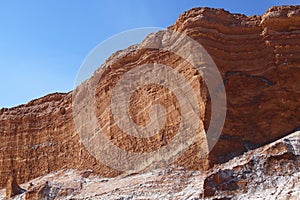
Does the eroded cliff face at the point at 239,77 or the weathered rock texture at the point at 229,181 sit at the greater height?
the eroded cliff face at the point at 239,77

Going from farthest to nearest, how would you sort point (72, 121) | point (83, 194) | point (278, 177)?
point (72, 121) < point (83, 194) < point (278, 177)

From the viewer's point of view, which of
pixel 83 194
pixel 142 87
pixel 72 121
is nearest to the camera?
pixel 83 194

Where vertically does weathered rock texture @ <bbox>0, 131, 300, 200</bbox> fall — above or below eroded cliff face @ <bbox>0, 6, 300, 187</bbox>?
below

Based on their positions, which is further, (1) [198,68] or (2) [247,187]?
(1) [198,68]

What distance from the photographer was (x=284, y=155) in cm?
2541

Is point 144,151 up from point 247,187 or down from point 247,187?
up

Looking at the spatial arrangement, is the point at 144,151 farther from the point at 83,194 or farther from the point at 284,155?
the point at 284,155

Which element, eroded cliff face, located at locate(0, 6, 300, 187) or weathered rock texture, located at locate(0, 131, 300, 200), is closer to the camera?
weathered rock texture, located at locate(0, 131, 300, 200)

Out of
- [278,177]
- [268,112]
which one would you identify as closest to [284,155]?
[278,177]

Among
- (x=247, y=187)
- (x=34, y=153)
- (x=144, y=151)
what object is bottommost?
(x=247, y=187)

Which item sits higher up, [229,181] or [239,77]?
[239,77]

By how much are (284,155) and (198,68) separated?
8.88m

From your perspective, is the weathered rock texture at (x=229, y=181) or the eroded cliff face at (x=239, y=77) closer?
the weathered rock texture at (x=229, y=181)

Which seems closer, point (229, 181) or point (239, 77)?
point (229, 181)
